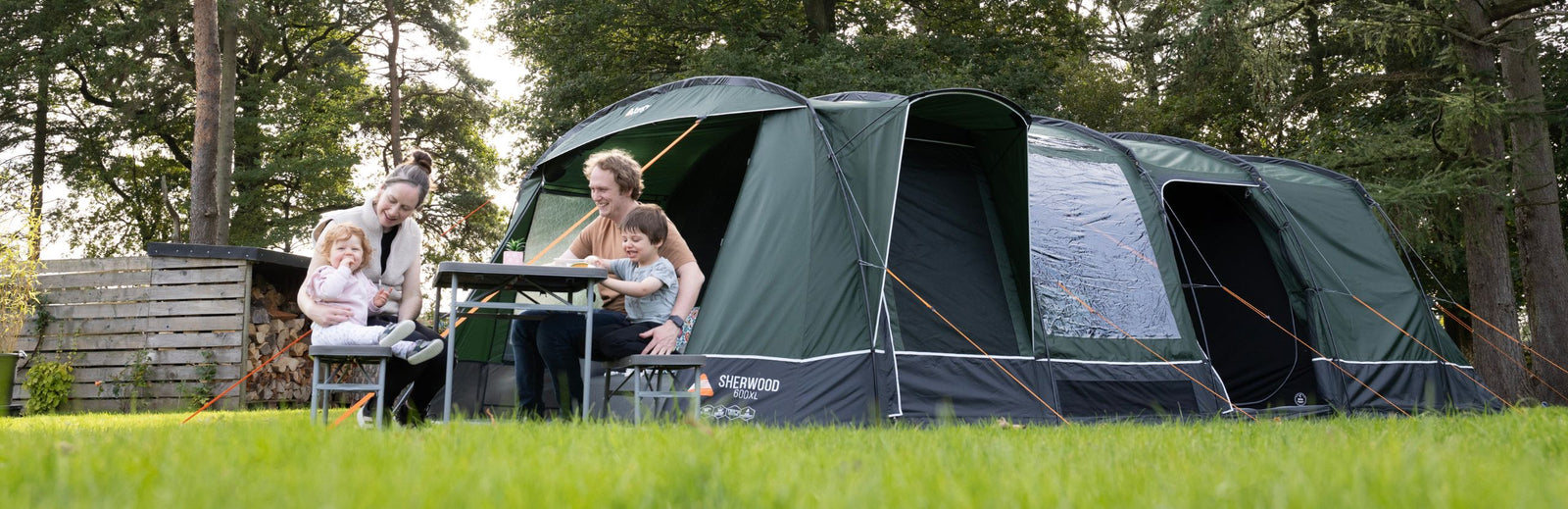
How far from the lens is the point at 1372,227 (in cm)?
659

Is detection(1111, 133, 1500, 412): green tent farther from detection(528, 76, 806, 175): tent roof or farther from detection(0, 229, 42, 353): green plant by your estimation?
detection(0, 229, 42, 353): green plant

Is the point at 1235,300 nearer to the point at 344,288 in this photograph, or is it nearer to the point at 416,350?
the point at 416,350

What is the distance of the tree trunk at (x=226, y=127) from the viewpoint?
1206cm

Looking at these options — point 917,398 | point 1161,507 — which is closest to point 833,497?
point 1161,507

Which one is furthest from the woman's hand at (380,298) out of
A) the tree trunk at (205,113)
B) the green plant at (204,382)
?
the tree trunk at (205,113)

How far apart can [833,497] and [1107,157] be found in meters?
4.90

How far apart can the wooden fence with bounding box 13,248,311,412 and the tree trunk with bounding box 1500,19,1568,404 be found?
10.5 m

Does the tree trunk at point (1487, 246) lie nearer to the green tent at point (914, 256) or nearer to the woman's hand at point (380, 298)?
the green tent at point (914, 256)

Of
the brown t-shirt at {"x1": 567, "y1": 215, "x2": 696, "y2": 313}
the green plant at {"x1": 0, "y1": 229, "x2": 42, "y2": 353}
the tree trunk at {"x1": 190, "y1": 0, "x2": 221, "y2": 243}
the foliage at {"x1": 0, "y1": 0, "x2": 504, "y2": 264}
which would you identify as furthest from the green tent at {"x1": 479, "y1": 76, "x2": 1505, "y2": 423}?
the foliage at {"x1": 0, "y1": 0, "x2": 504, "y2": 264}

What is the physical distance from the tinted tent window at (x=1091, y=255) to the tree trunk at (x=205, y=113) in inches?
316

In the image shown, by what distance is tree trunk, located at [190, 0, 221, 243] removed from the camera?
9.78m

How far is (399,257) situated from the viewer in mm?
4090

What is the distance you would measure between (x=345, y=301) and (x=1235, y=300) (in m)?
5.46

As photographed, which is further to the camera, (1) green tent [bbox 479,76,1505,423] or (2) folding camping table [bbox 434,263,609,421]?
(1) green tent [bbox 479,76,1505,423]
